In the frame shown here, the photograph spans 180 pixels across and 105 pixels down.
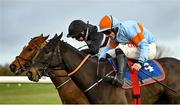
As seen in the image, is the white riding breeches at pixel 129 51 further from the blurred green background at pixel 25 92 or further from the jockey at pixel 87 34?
the blurred green background at pixel 25 92

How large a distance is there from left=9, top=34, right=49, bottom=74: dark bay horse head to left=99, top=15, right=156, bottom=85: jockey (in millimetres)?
1109

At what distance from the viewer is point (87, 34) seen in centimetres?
861

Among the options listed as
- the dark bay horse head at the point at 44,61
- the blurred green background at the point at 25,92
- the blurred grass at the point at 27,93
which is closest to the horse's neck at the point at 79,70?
the dark bay horse head at the point at 44,61

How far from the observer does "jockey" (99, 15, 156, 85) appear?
8164mm

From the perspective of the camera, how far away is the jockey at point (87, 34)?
8398 millimetres

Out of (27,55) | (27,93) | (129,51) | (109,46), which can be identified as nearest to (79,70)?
(129,51)

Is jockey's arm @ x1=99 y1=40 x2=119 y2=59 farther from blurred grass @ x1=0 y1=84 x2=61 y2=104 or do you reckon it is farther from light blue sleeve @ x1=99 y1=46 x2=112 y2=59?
blurred grass @ x1=0 y1=84 x2=61 y2=104

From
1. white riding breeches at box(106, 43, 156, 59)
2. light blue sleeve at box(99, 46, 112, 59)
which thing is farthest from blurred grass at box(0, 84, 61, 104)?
white riding breeches at box(106, 43, 156, 59)

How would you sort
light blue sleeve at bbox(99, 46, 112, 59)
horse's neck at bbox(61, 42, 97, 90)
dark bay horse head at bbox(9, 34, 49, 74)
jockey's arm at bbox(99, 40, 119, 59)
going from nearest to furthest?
horse's neck at bbox(61, 42, 97, 90) < light blue sleeve at bbox(99, 46, 112, 59) < jockey's arm at bbox(99, 40, 119, 59) < dark bay horse head at bbox(9, 34, 49, 74)

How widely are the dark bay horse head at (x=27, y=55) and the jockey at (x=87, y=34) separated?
752 millimetres

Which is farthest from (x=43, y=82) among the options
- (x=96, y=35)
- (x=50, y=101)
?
(x=96, y=35)

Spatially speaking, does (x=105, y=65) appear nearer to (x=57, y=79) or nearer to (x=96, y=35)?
(x=96, y=35)

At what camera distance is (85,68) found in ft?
26.6

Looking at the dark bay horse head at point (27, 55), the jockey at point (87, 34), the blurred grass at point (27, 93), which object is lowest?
the blurred grass at point (27, 93)
